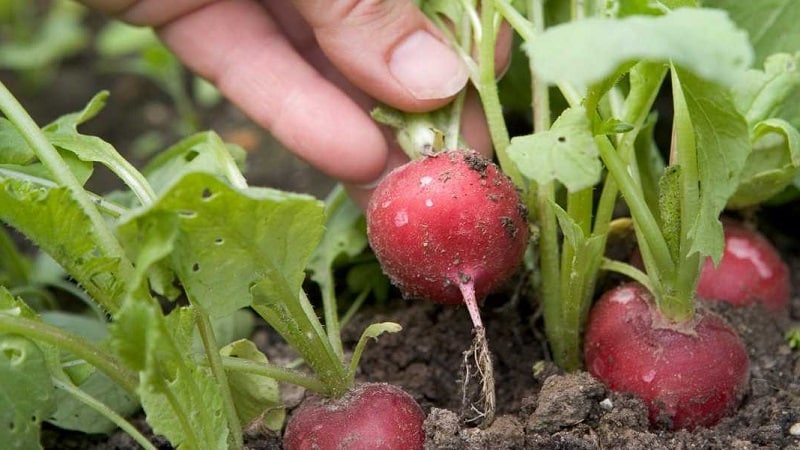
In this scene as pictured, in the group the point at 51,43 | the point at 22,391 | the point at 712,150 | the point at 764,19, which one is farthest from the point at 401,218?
the point at 51,43

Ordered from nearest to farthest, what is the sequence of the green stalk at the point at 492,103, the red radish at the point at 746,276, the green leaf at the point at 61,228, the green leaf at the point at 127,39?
the green leaf at the point at 61,228, the green stalk at the point at 492,103, the red radish at the point at 746,276, the green leaf at the point at 127,39

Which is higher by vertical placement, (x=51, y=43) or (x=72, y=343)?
(x=72, y=343)

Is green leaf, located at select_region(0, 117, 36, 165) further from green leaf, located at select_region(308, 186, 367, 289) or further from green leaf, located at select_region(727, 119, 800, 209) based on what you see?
green leaf, located at select_region(727, 119, 800, 209)

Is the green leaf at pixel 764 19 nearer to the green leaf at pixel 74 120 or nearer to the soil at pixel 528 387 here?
the soil at pixel 528 387

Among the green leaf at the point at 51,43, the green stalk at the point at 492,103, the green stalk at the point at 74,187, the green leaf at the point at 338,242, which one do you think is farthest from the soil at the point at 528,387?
the green leaf at the point at 51,43

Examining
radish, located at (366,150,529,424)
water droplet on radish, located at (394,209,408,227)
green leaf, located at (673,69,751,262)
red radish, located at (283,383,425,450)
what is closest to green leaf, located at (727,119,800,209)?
green leaf, located at (673,69,751,262)

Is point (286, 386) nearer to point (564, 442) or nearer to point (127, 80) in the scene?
point (564, 442)

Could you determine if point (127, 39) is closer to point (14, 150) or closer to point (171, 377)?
point (14, 150)
